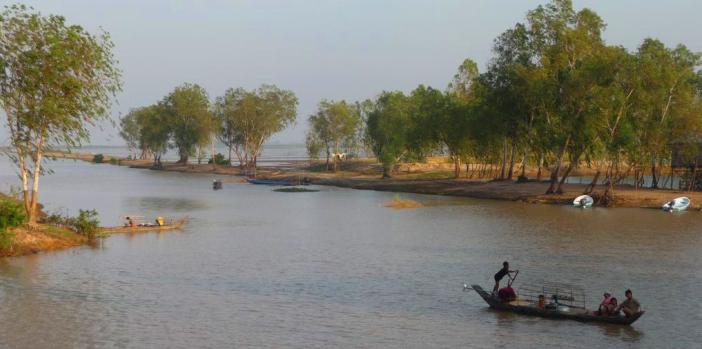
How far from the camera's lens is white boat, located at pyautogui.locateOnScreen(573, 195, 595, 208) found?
270ft

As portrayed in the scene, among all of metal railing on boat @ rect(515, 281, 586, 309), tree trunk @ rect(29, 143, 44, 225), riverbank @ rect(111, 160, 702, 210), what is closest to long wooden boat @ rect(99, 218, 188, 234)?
tree trunk @ rect(29, 143, 44, 225)

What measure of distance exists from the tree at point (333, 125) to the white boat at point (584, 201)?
244ft

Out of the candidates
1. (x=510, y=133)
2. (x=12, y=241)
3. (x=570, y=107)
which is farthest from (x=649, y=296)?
(x=510, y=133)

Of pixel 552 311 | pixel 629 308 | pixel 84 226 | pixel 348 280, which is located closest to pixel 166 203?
pixel 84 226

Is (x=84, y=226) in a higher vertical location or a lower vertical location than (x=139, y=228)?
higher

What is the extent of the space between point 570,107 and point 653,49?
11006mm

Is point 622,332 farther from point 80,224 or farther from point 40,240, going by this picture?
point 80,224

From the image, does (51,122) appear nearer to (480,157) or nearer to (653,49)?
(653,49)

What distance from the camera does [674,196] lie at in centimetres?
8256

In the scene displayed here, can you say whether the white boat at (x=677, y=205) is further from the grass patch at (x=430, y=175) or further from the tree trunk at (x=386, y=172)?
A: the tree trunk at (x=386, y=172)

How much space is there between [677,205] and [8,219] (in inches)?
2554

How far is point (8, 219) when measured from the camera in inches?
1705

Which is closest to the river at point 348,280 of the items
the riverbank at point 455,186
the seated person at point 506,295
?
the seated person at point 506,295

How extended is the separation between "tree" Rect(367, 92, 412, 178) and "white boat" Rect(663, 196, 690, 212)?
46.7 meters
